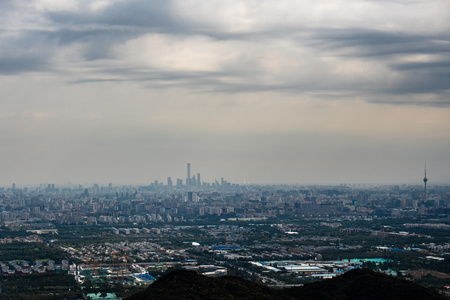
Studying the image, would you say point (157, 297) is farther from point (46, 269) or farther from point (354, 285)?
point (46, 269)

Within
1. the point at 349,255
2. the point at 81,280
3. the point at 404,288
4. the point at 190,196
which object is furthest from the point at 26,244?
the point at 190,196

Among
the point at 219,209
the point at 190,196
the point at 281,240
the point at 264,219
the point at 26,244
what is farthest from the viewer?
the point at 190,196

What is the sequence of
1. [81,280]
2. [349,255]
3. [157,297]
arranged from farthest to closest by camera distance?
1. [349,255]
2. [81,280]
3. [157,297]

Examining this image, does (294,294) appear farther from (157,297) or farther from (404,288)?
(157,297)

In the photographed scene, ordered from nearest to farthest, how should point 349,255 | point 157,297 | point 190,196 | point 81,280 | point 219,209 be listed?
point 157,297
point 81,280
point 349,255
point 219,209
point 190,196

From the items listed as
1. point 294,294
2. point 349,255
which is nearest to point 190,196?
point 349,255

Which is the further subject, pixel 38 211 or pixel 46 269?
pixel 38 211
